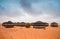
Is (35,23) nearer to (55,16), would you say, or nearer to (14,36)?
(55,16)

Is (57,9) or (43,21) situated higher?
(57,9)

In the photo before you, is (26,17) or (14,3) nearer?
(14,3)

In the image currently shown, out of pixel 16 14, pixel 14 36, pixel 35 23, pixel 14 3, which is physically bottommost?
pixel 14 36

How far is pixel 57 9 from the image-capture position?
46.4 ft

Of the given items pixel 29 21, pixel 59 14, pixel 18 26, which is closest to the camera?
pixel 59 14

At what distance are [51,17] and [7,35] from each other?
5059mm

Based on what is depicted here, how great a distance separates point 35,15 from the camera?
14234 millimetres

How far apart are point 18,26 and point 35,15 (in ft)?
12.0

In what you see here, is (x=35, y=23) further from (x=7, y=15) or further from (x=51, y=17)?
(x=7, y=15)

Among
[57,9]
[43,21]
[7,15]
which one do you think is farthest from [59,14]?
[7,15]

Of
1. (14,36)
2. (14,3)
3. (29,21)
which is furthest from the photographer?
(29,21)

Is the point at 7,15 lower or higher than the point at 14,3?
lower

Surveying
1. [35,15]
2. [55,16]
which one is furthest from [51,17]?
[35,15]

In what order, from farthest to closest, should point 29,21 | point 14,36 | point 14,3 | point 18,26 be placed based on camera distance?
point 18,26, point 29,21, point 14,3, point 14,36
